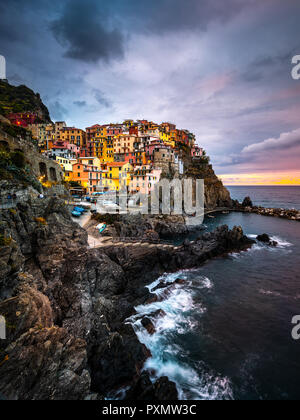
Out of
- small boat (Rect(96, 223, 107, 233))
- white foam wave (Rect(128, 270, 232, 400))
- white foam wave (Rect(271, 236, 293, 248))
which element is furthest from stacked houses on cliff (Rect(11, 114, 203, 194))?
white foam wave (Rect(128, 270, 232, 400))

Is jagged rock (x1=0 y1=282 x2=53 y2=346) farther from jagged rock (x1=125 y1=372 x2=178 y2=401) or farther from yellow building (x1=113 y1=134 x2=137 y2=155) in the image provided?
yellow building (x1=113 y1=134 x2=137 y2=155)

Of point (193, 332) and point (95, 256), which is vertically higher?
point (95, 256)

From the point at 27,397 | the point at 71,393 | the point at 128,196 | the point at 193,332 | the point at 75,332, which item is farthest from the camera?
the point at 128,196

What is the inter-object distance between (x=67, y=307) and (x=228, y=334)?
49.2 ft

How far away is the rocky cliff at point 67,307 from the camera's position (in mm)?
8969

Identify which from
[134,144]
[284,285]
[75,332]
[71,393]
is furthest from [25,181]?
[134,144]

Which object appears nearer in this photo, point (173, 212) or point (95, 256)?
point (95, 256)

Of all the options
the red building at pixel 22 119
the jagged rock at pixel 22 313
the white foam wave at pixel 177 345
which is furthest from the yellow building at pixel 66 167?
the jagged rock at pixel 22 313

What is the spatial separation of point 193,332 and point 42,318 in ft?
42.2

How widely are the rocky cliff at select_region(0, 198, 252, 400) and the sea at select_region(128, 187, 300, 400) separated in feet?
6.34

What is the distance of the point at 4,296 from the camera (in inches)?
448

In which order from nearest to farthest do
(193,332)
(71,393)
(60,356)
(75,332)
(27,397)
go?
1. (27,397)
2. (71,393)
3. (60,356)
4. (75,332)
5. (193,332)

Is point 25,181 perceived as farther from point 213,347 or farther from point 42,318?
point 213,347

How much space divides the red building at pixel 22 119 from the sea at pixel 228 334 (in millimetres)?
75298
